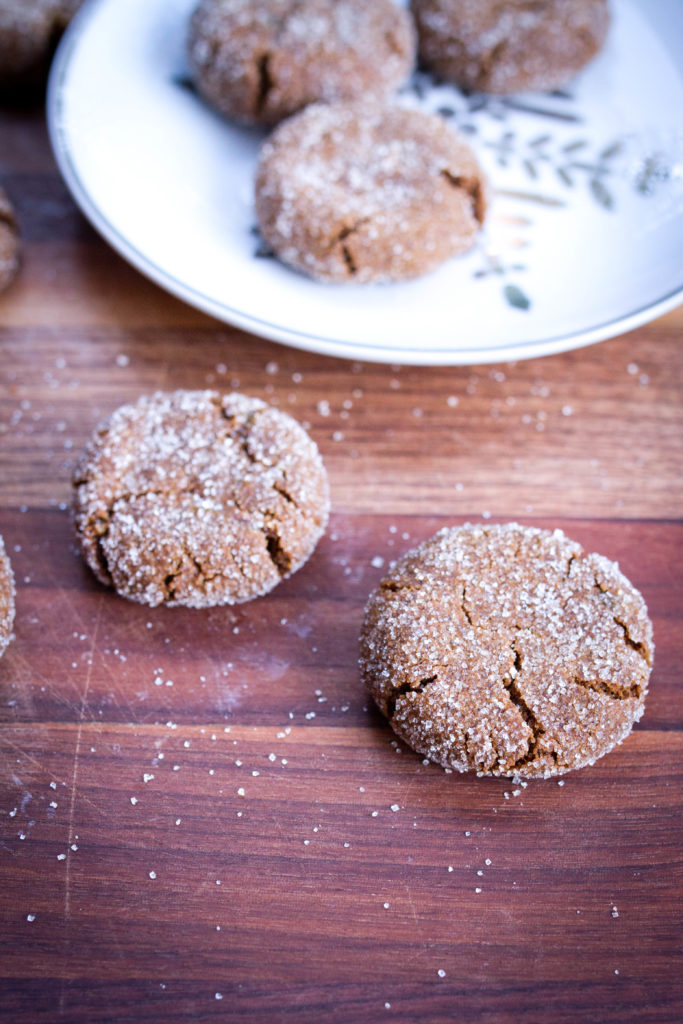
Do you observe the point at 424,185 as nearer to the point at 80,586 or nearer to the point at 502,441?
the point at 502,441

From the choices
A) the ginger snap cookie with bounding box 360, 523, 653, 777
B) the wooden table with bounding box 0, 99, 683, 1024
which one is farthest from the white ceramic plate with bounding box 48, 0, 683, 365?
the ginger snap cookie with bounding box 360, 523, 653, 777

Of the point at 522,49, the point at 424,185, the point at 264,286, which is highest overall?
the point at 522,49

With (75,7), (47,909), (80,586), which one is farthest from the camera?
(75,7)

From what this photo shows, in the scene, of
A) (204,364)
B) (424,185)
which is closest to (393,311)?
(424,185)

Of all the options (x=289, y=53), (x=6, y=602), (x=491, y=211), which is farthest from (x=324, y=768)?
(x=289, y=53)

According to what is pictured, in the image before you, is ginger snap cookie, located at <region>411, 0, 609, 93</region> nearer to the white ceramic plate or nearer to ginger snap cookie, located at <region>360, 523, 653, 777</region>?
the white ceramic plate

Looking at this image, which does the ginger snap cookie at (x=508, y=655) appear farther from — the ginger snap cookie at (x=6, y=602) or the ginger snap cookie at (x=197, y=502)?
the ginger snap cookie at (x=6, y=602)
